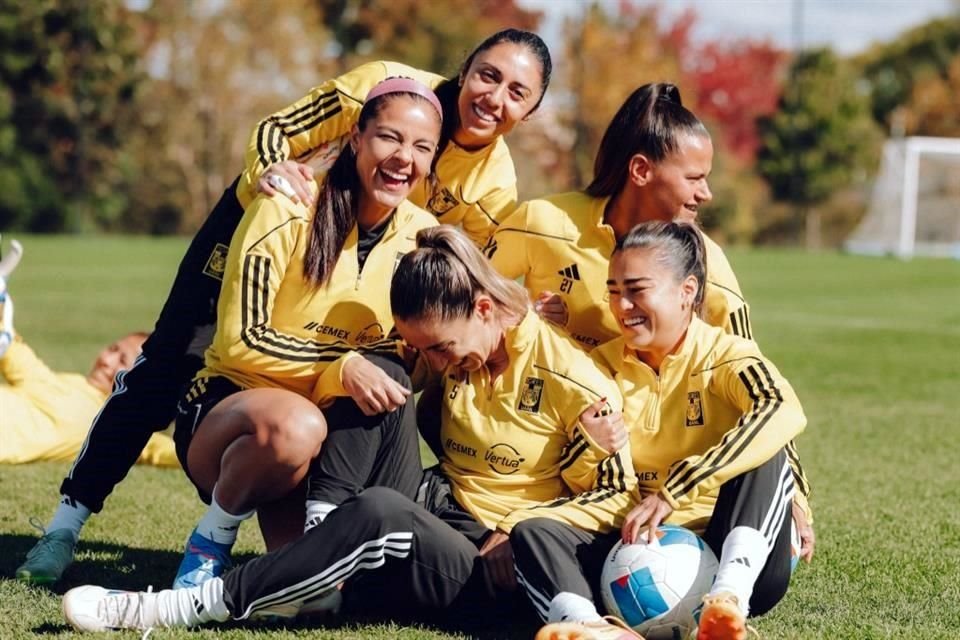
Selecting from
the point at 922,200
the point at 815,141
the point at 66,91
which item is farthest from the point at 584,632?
the point at 815,141

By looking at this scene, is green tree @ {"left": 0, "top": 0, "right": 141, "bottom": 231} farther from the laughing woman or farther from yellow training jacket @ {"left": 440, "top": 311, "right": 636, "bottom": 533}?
yellow training jacket @ {"left": 440, "top": 311, "right": 636, "bottom": 533}

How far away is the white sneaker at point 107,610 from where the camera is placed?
3.88m

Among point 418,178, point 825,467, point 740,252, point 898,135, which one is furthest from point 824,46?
point 418,178

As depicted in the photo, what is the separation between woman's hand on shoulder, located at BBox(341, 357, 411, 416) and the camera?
163 inches

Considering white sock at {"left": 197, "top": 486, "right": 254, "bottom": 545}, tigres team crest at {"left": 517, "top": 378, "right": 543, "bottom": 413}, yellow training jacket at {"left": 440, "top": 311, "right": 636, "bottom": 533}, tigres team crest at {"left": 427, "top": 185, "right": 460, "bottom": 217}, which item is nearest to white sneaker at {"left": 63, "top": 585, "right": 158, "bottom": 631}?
white sock at {"left": 197, "top": 486, "right": 254, "bottom": 545}

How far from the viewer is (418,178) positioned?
4.60m

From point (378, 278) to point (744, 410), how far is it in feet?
4.59

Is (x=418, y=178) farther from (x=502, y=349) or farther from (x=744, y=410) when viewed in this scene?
(x=744, y=410)

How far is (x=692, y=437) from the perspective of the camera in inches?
169

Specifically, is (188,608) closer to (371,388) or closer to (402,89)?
(371,388)

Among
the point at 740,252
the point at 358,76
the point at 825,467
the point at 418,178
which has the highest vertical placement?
the point at 358,76

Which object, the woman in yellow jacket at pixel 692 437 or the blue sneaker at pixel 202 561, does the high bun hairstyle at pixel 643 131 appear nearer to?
the woman in yellow jacket at pixel 692 437

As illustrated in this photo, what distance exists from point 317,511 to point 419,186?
1563mm

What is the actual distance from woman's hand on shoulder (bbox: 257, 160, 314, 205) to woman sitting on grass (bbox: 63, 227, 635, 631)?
55cm
